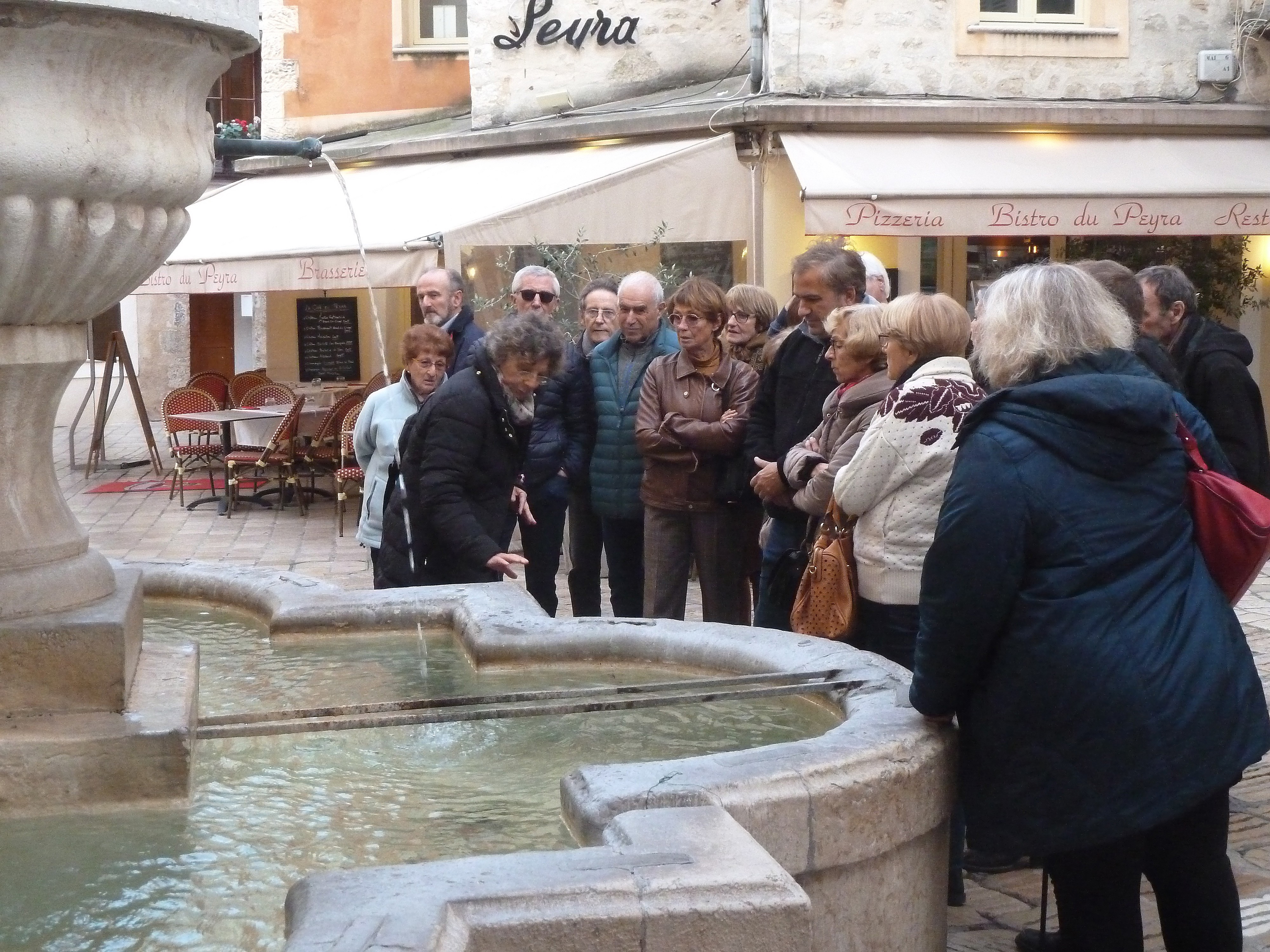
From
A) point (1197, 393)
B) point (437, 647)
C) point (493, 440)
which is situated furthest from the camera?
point (1197, 393)

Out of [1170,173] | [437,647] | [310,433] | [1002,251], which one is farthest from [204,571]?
[1002,251]

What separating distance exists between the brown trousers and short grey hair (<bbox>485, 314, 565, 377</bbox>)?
1.28 meters

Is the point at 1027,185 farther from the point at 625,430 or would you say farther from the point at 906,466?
the point at 906,466

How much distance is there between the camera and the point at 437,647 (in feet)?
16.2

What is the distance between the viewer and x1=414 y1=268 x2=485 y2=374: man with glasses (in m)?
6.95

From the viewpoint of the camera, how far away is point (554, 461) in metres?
6.66

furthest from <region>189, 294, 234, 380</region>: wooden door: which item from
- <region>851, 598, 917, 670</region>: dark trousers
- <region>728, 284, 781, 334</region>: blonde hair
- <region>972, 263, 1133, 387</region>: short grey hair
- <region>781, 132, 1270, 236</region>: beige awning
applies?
<region>972, 263, 1133, 387</region>: short grey hair

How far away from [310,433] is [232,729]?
33.8 ft

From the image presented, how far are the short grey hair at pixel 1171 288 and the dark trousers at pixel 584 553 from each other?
7.85 feet

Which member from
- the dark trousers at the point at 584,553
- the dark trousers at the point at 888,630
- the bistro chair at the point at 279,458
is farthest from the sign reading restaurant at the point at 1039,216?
the dark trousers at the point at 888,630

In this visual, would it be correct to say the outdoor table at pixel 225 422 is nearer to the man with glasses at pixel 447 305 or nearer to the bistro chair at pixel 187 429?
the bistro chair at pixel 187 429

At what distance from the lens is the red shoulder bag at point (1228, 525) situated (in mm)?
3439

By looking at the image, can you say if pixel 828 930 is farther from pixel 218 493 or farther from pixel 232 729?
pixel 218 493

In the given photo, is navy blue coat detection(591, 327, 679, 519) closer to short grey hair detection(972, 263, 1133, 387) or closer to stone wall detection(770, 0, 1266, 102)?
short grey hair detection(972, 263, 1133, 387)
